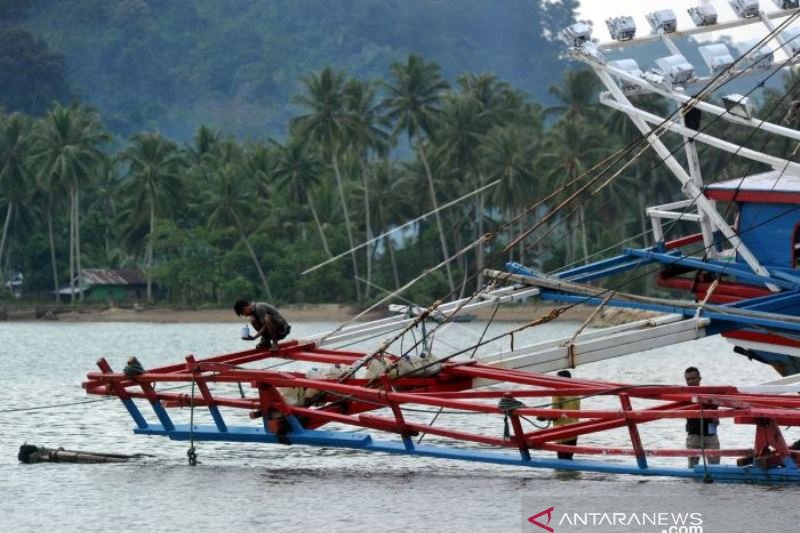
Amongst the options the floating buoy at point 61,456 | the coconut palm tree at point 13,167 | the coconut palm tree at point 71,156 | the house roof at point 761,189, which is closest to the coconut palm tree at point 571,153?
the coconut palm tree at point 71,156

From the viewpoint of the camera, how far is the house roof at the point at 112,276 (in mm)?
105875

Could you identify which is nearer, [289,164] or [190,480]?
[190,480]

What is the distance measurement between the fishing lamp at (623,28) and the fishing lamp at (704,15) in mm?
1037

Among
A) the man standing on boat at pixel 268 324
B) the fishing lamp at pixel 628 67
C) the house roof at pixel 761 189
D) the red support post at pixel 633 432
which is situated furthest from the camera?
the fishing lamp at pixel 628 67

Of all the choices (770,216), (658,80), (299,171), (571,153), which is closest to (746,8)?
(658,80)

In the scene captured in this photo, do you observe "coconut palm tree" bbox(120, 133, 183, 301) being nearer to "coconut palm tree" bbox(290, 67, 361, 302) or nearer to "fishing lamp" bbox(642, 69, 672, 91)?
"coconut palm tree" bbox(290, 67, 361, 302)

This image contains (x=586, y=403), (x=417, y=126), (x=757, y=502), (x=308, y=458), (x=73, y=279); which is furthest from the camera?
(x=73, y=279)

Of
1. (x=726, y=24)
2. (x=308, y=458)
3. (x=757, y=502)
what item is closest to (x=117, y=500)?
(x=308, y=458)

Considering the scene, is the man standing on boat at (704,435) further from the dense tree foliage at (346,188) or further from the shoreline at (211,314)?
the dense tree foliage at (346,188)

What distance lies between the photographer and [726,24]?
2703 centimetres

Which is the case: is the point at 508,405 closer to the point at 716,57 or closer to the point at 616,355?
the point at 616,355

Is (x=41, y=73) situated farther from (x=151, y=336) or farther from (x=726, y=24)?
(x=726, y=24)

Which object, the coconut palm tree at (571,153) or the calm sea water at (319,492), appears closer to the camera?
the calm sea water at (319,492)

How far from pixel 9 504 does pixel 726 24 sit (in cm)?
1370
